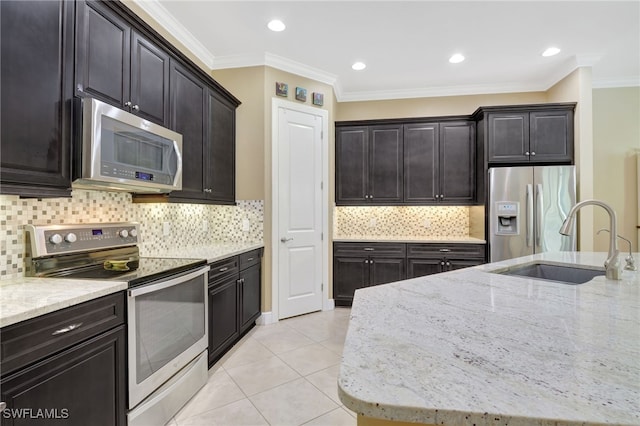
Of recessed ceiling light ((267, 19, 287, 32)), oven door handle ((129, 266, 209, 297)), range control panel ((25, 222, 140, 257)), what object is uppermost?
recessed ceiling light ((267, 19, 287, 32))

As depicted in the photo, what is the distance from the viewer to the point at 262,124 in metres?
3.39

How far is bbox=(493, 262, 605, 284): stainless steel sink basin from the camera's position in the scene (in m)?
1.69

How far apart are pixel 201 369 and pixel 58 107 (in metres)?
1.84

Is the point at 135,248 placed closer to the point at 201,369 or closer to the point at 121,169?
the point at 121,169

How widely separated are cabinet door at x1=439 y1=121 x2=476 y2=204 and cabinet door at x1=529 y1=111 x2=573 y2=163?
667 millimetres

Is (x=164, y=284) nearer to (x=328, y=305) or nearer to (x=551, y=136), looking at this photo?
(x=328, y=305)

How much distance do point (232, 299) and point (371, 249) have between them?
1.93 meters

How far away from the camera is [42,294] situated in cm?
128

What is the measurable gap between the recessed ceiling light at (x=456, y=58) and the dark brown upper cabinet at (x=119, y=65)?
300cm

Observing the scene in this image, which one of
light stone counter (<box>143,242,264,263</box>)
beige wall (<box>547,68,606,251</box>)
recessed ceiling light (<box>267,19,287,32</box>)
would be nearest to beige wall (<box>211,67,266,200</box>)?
recessed ceiling light (<box>267,19,287,32</box>)

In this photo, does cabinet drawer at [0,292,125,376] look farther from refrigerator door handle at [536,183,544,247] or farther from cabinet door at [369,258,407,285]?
refrigerator door handle at [536,183,544,247]

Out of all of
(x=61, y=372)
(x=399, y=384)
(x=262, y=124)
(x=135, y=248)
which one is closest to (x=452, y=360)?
(x=399, y=384)

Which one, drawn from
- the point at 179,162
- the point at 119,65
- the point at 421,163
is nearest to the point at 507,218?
the point at 421,163

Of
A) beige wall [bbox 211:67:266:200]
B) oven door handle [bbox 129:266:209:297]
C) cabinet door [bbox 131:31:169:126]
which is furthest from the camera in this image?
beige wall [bbox 211:67:266:200]
